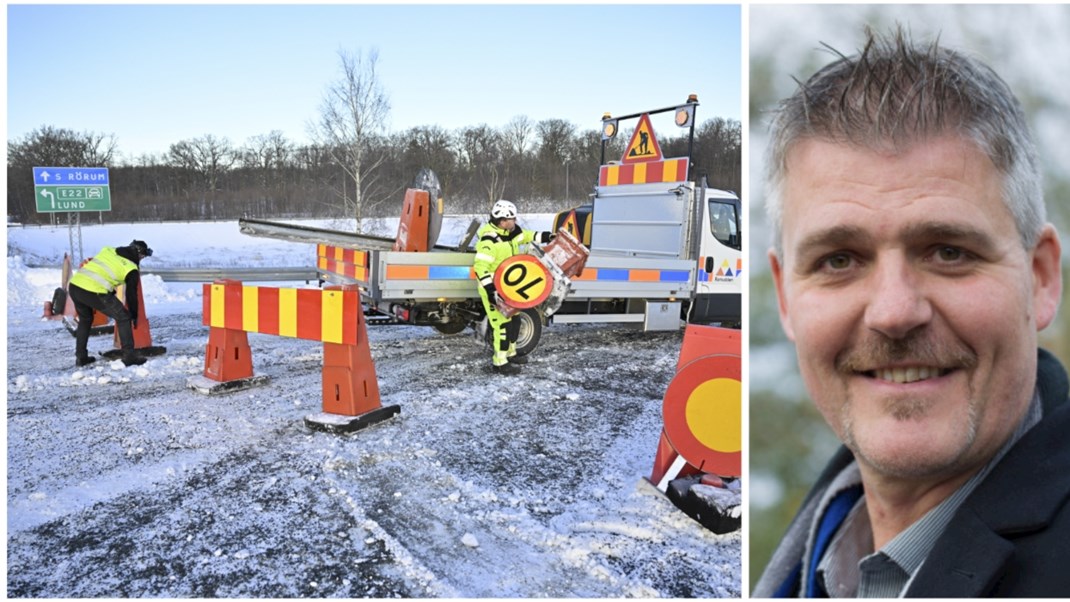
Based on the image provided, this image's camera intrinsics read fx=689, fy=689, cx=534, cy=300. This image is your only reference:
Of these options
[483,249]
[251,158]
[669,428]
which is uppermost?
[251,158]

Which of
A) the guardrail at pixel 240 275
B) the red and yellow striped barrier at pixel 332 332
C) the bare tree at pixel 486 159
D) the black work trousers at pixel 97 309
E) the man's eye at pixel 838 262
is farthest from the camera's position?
the bare tree at pixel 486 159

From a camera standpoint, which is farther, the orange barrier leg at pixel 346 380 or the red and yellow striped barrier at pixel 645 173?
the red and yellow striped barrier at pixel 645 173

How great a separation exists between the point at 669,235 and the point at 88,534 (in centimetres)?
631

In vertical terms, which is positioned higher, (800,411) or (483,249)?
(483,249)

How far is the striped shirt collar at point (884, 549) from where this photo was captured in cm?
115

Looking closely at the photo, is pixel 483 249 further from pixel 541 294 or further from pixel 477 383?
pixel 477 383

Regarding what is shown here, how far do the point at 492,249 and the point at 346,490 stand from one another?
3.04m

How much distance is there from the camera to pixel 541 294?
5961 mm

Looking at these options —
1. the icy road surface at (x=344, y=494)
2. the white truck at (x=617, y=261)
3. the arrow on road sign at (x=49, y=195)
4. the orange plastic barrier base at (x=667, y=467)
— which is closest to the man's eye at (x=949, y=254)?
the icy road surface at (x=344, y=494)

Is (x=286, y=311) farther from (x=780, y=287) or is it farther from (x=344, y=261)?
(x=780, y=287)

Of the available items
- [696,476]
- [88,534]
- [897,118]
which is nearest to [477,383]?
[696,476]

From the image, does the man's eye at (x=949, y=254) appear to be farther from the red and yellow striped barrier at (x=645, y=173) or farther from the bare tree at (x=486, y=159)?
the bare tree at (x=486, y=159)

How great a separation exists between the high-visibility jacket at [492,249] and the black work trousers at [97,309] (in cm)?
309

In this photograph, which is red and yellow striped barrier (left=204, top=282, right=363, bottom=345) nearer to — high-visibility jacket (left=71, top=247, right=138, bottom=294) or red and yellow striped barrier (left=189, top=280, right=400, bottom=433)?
red and yellow striped barrier (left=189, top=280, right=400, bottom=433)
